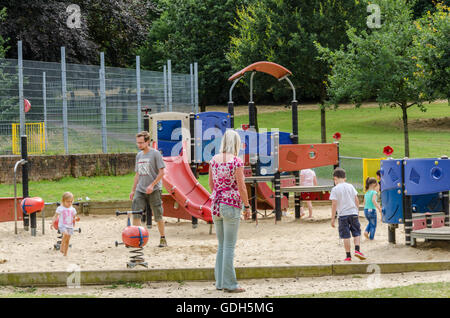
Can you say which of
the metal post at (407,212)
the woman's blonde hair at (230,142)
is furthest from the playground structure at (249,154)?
the woman's blonde hair at (230,142)

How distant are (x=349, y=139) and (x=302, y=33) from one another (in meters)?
10.0

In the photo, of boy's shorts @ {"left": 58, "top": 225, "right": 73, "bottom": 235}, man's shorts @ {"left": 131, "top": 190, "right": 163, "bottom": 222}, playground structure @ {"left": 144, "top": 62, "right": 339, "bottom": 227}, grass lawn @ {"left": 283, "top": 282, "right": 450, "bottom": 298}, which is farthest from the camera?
playground structure @ {"left": 144, "top": 62, "right": 339, "bottom": 227}

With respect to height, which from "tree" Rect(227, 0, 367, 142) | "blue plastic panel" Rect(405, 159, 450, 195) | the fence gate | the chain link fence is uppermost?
"tree" Rect(227, 0, 367, 142)

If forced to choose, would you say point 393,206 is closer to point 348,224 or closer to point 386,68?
point 348,224

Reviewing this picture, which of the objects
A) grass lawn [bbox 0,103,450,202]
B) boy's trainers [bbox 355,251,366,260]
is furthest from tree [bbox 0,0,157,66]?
boy's trainers [bbox 355,251,366,260]

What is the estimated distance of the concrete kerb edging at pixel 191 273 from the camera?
8734mm

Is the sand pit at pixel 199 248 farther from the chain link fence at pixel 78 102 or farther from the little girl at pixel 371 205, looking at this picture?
the chain link fence at pixel 78 102

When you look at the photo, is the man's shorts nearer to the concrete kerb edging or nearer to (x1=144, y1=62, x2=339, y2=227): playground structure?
(x1=144, y1=62, x2=339, y2=227): playground structure

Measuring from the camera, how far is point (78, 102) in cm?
2112

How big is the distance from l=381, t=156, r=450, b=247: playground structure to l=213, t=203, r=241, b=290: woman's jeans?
12.4 feet

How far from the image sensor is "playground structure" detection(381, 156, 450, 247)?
36.1 feet

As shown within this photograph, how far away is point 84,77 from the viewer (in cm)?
2128

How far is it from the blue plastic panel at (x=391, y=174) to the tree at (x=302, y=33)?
1995cm
